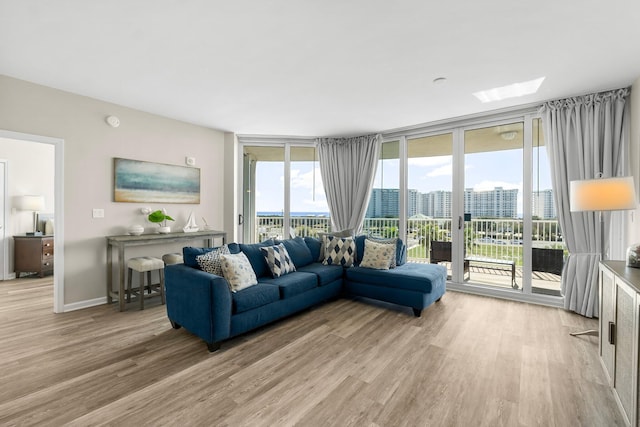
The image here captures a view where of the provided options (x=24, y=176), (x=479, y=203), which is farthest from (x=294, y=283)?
(x=24, y=176)

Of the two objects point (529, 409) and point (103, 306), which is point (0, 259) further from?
point (529, 409)

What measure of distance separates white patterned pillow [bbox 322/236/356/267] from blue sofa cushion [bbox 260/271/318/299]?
70 centimetres

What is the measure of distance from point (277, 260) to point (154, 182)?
7.42ft

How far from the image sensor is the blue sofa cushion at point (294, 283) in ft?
10.0

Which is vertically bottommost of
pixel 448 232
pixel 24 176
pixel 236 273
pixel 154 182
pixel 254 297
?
pixel 254 297

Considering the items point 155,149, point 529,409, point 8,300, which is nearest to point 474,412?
point 529,409

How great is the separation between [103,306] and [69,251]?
30.8 inches

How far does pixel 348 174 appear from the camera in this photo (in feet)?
17.5

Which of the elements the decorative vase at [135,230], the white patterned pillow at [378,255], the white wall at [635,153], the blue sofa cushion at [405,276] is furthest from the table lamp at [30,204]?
the white wall at [635,153]

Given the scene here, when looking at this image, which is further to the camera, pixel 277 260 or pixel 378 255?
pixel 378 255

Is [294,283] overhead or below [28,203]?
below

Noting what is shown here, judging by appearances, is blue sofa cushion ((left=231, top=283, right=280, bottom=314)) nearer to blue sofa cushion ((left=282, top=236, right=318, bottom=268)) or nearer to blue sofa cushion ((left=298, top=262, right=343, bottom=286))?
blue sofa cushion ((left=298, top=262, right=343, bottom=286))

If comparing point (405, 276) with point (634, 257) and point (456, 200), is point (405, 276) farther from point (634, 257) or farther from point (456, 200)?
point (634, 257)

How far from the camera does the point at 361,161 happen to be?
5.22 meters
